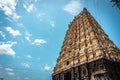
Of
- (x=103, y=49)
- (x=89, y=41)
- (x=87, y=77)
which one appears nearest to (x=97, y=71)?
(x=87, y=77)

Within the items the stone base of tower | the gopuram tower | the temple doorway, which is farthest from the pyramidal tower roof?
the temple doorway

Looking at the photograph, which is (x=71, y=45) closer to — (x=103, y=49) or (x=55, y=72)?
(x=55, y=72)

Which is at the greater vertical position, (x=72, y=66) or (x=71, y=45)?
(x=71, y=45)

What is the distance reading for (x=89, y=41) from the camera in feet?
79.7

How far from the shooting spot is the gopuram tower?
19969mm

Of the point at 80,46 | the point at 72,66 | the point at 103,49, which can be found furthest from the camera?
the point at 80,46

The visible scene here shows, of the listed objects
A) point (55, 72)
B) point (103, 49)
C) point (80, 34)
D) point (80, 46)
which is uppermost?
point (80, 34)

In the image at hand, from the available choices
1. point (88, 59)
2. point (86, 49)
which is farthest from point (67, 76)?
point (86, 49)

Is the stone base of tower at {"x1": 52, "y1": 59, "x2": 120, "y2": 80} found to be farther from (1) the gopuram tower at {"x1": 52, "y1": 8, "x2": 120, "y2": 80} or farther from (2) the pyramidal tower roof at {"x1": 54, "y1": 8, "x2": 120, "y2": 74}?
(2) the pyramidal tower roof at {"x1": 54, "y1": 8, "x2": 120, "y2": 74}

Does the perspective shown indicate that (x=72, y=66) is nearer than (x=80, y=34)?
Yes

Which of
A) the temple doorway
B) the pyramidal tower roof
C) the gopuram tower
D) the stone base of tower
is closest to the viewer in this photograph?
the stone base of tower

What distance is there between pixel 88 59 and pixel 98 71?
113 inches

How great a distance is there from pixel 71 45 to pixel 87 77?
9386 mm

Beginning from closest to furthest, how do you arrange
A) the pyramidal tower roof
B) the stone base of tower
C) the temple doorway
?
1. the stone base of tower
2. the pyramidal tower roof
3. the temple doorway
